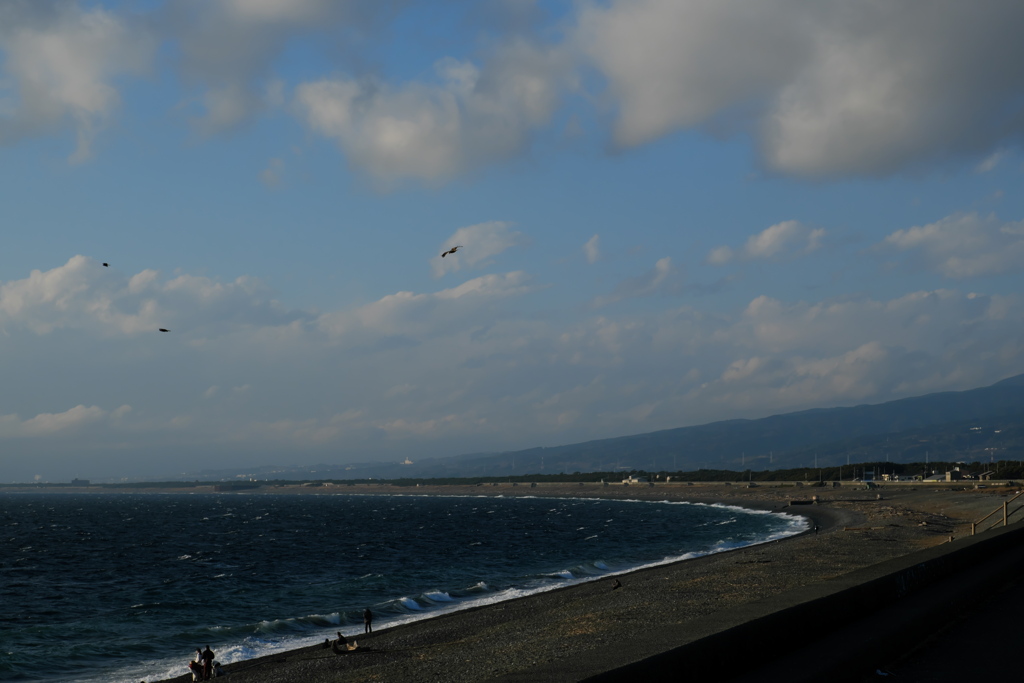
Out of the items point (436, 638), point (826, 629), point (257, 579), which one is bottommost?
point (257, 579)

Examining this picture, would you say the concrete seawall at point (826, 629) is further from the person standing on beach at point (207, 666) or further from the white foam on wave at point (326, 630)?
the white foam on wave at point (326, 630)

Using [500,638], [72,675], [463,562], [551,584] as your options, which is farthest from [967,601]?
[463,562]

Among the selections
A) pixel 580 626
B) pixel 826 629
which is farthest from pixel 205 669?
pixel 826 629

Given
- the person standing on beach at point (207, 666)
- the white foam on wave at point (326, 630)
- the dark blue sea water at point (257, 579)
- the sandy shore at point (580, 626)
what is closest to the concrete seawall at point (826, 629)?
the sandy shore at point (580, 626)

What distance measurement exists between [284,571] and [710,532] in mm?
44896

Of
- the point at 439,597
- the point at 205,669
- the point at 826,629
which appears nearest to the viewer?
the point at 826,629

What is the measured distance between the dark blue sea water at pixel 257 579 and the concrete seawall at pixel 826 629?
23.4 m

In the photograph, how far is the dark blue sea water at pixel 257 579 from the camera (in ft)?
107

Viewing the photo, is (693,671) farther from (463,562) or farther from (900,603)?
(463,562)

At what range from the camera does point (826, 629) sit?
33.4ft

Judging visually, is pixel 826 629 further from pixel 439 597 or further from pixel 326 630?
pixel 439 597

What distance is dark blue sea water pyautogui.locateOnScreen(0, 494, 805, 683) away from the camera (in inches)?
1286

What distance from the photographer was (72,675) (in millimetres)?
28219

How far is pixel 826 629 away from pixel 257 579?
158 feet
